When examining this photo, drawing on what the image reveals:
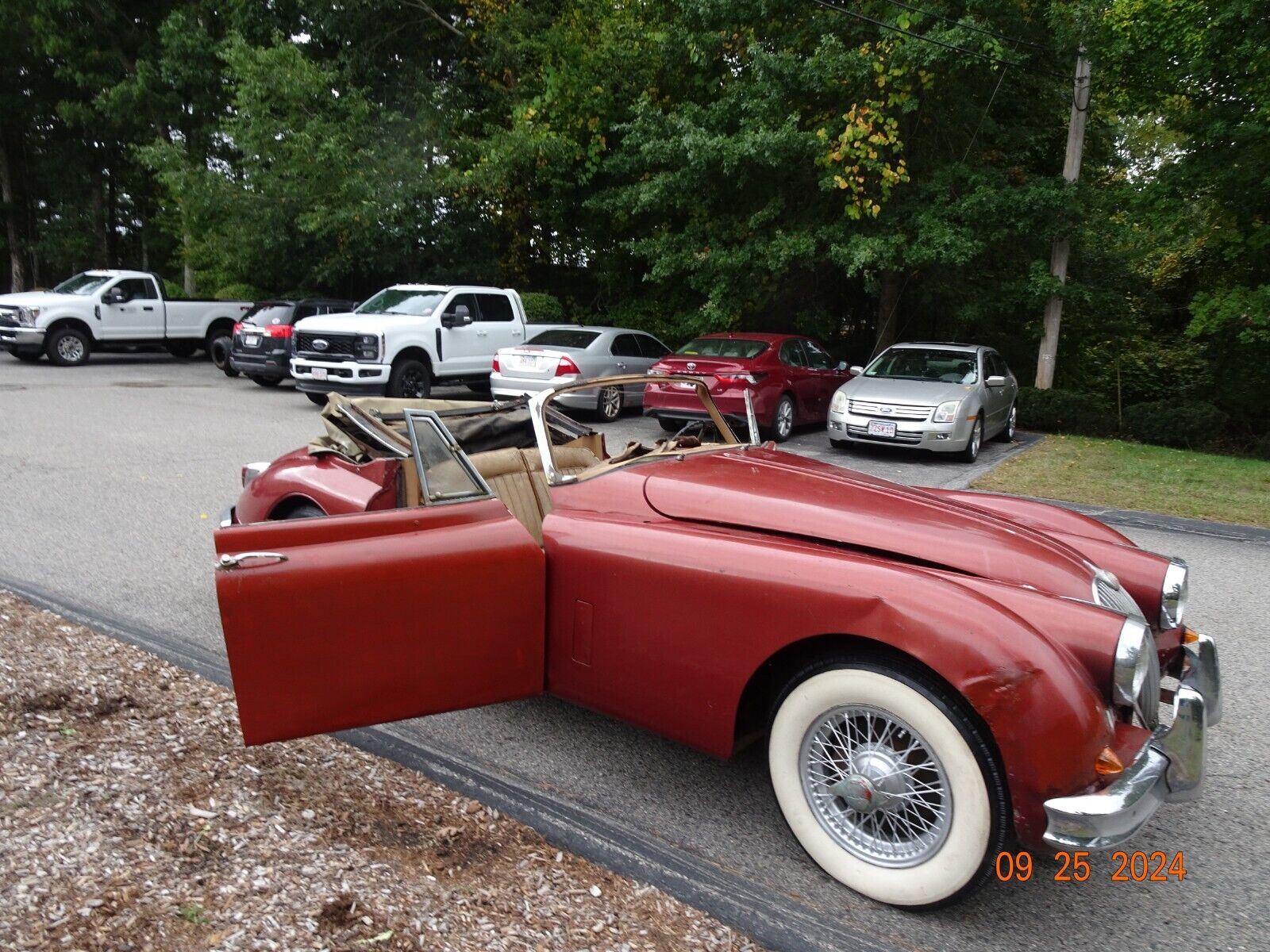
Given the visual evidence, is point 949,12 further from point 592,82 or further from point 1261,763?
point 1261,763

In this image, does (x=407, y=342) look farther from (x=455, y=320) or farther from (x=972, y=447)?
(x=972, y=447)

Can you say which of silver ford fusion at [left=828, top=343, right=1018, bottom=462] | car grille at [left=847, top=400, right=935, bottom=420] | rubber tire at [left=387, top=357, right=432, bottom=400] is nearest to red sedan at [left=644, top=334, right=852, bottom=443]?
silver ford fusion at [left=828, top=343, right=1018, bottom=462]

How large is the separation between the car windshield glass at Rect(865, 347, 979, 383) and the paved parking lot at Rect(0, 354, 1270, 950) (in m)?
4.78

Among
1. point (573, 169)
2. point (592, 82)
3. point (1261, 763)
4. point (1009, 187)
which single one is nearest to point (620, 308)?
point (573, 169)

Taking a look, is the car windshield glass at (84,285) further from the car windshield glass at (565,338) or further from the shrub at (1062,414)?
the shrub at (1062,414)

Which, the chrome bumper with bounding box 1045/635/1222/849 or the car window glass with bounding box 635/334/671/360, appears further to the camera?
the car window glass with bounding box 635/334/671/360

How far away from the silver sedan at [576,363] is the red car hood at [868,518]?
959 centimetres

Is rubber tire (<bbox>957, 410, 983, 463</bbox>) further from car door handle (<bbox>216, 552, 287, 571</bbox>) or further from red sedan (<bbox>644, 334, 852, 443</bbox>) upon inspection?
car door handle (<bbox>216, 552, 287, 571</bbox>)

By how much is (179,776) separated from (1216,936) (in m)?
3.48

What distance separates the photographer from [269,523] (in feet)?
10.1

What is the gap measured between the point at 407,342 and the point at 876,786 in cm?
1267

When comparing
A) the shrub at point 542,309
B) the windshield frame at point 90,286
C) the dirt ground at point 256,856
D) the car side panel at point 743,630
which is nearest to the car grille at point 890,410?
the car side panel at point 743,630

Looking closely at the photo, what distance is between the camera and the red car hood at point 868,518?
314 cm

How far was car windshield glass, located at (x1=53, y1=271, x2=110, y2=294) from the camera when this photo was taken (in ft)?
64.7
